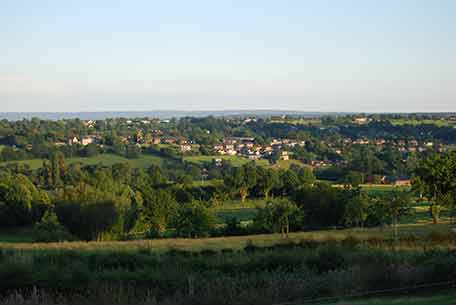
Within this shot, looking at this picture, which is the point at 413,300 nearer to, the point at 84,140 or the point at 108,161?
the point at 108,161

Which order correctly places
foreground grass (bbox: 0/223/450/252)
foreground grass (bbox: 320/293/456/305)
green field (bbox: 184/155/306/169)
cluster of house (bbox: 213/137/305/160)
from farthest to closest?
cluster of house (bbox: 213/137/305/160) → green field (bbox: 184/155/306/169) → foreground grass (bbox: 0/223/450/252) → foreground grass (bbox: 320/293/456/305)

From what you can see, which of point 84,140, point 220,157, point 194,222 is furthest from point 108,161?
point 194,222

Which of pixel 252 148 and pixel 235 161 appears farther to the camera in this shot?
pixel 252 148

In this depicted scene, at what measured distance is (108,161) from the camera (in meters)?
85.4

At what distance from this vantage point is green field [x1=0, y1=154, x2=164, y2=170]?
270 ft

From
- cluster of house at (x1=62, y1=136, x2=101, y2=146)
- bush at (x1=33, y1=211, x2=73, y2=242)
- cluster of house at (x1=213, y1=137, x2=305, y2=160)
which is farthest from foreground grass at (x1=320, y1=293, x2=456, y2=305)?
cluster of house at (x1=62, y1=136, x2=101, y2=146)

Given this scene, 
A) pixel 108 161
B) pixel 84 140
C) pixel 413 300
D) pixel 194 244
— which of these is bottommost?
pixel 108 161

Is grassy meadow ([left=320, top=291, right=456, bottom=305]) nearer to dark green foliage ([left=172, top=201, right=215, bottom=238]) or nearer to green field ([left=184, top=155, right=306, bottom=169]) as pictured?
dark green foliage ([left=172, top=201, right=215, bottom=238])

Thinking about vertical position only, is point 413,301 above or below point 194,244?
above

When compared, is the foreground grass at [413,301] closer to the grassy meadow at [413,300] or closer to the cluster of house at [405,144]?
the grassy meadow at [413,300]

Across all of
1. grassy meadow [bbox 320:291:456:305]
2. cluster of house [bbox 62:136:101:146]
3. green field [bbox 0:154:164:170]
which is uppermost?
grassy meadow [bbox 320:291:456:305]

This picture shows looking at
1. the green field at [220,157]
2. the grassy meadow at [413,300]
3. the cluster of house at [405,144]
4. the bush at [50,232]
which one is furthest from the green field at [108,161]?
the grassy meadow at [413,300]

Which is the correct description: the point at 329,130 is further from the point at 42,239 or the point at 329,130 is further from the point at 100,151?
the point at 42,239

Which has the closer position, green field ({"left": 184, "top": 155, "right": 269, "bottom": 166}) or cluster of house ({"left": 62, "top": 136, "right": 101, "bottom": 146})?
green field ({"left": 184, "top": 155, "right": 269, "bottom": 166})
